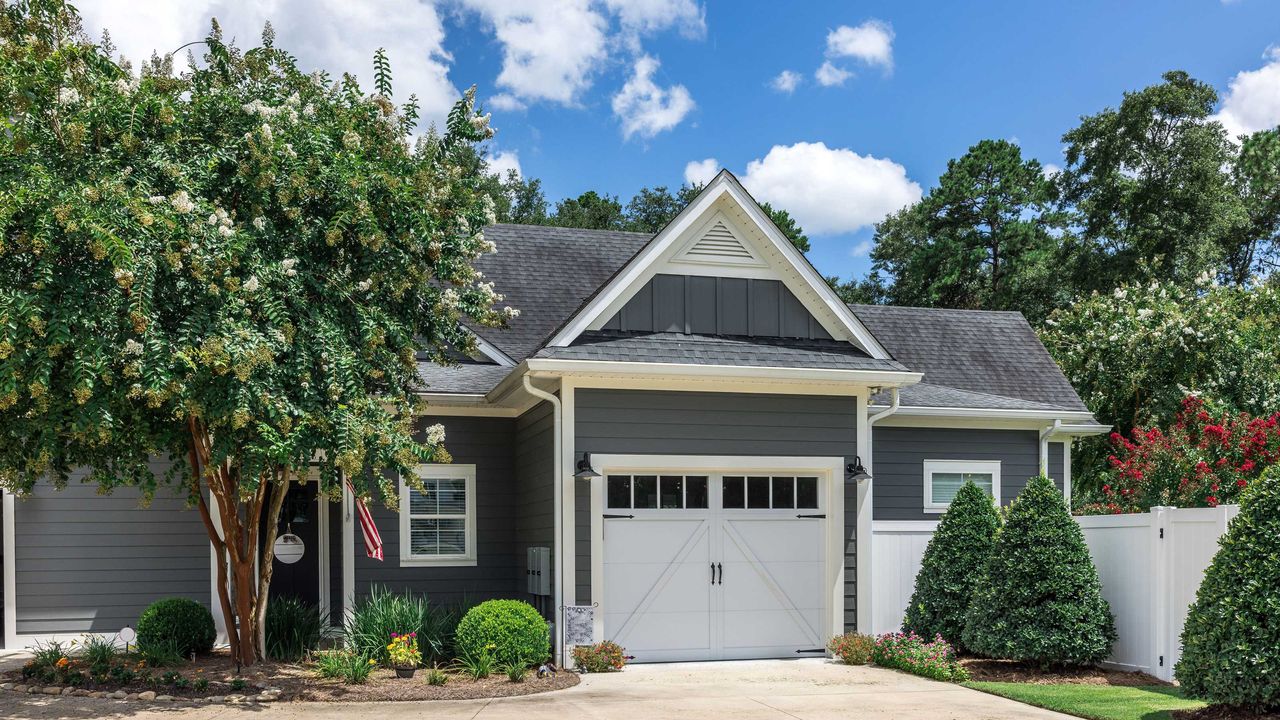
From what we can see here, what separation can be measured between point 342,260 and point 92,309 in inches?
93.7

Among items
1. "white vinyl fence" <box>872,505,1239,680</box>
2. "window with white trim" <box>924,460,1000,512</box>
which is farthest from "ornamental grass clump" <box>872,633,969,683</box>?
"window with white trim" <box>924,460,1000,512</box>

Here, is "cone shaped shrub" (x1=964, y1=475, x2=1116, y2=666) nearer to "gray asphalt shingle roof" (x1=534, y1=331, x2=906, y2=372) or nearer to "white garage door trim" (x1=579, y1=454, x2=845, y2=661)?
"white garage door trim" (x1=579, y1=454, x2=845, y2=661)

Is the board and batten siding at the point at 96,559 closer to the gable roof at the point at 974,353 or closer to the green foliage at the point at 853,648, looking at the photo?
the green foliage at the point at 853,648

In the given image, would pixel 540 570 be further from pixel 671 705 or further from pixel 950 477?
pixel 950 477

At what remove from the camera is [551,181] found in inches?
1682

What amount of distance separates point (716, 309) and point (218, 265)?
5794 millimetres

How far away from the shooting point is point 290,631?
40.3 ft

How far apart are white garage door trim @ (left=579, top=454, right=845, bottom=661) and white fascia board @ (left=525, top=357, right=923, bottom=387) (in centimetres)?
99

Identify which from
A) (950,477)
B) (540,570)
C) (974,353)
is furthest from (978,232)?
(540,570)

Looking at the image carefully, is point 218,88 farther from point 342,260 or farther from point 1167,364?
point 1167,364

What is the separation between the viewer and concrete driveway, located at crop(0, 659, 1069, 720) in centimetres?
916

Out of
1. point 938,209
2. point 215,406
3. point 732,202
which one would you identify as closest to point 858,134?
point 938,209

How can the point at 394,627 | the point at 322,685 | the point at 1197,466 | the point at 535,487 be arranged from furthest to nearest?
the point at 1197,466
the point at 535,487
the point at 394,627
the point at 322,685

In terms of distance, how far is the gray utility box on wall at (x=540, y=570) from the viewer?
12203 millimetres
